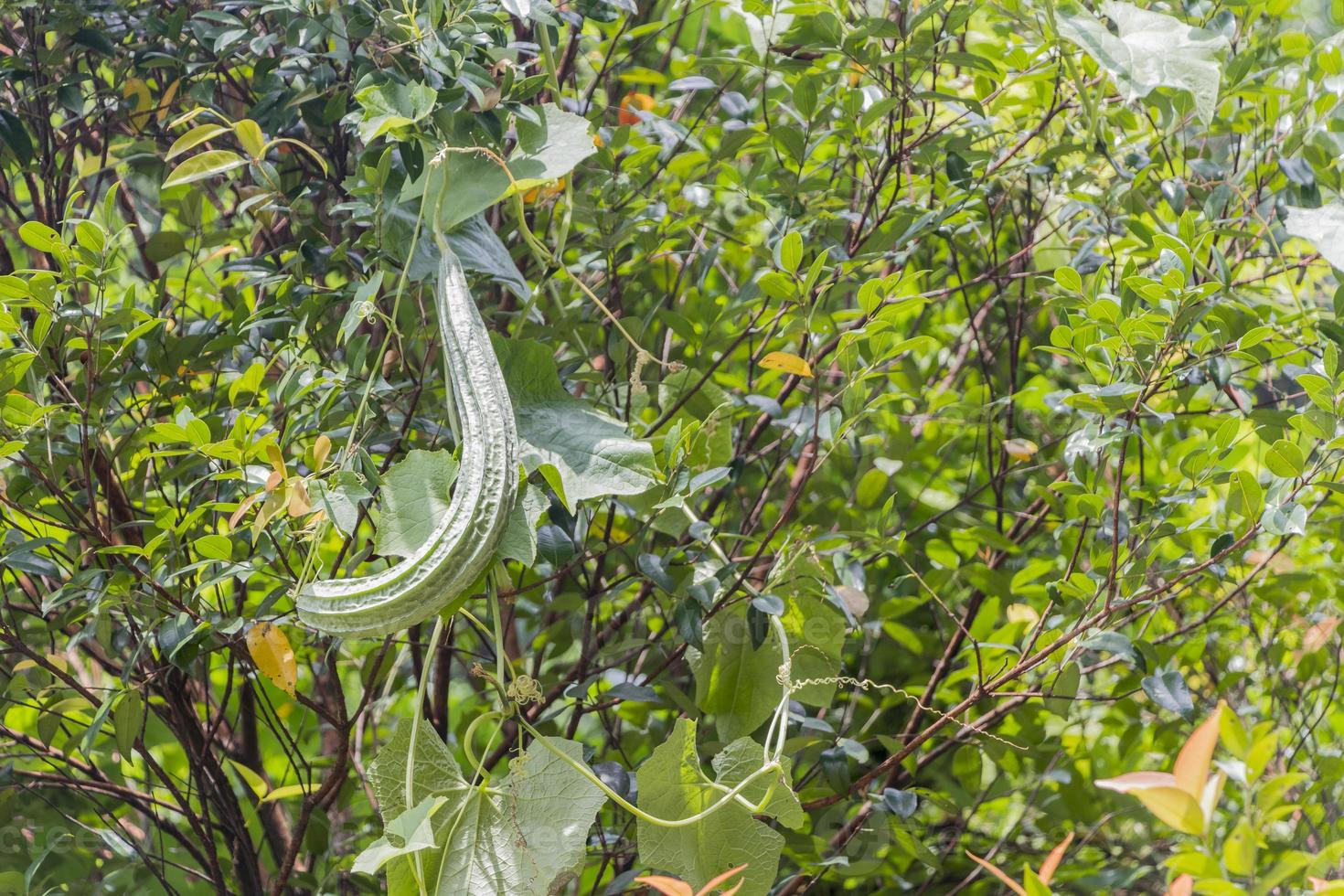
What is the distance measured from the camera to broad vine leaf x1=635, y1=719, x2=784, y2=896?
915mm

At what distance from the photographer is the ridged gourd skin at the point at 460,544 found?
76cm

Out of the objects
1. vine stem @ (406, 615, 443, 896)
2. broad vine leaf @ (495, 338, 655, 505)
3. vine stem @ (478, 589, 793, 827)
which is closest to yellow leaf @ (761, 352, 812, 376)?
broad vine leaf @ (495, 338, 655, 505)

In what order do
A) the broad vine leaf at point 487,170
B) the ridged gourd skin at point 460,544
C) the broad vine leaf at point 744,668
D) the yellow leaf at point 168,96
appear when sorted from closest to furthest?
1. the ridged gourd skin at point 460,544
2. the broad vine leaf at point 487,170
3. the broad vine leaf at point 744,668
4. the yellow leaf at point 168,96

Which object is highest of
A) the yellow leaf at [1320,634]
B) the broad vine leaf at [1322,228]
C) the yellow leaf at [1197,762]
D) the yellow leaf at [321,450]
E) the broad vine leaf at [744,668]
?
the broad vine leaf at [1322,228]

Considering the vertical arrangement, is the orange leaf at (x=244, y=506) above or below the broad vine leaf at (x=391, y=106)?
below

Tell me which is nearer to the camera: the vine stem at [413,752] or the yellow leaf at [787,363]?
the vine stem at [413,752]

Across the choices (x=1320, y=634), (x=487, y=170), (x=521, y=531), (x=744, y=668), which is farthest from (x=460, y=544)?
(x=1320, y=634)

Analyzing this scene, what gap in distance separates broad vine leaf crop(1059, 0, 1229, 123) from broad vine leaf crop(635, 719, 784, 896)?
24.6 inches

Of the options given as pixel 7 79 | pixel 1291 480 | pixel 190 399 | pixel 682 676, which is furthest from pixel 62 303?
pixel 1291 480

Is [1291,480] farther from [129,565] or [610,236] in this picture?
[129,565]

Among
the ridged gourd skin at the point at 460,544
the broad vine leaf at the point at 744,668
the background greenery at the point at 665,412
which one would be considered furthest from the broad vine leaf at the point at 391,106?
the broad vine leaf at the point at 744,668

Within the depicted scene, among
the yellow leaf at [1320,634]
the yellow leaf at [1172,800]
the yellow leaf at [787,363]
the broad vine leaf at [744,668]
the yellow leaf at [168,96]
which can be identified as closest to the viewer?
the yellow leaf at [1172,800]

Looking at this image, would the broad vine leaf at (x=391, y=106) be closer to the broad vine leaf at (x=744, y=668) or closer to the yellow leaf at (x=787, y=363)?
the yellow leaf at (x=787, y=363)

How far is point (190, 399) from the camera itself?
1120mm
